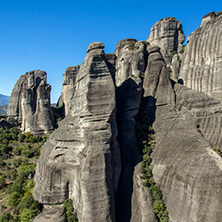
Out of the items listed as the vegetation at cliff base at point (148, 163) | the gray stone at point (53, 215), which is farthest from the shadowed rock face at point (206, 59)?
the gray stone at point (53, 215)

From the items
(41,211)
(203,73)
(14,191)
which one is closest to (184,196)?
(41,211)

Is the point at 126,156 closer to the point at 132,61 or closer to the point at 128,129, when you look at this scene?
the point at 128,129

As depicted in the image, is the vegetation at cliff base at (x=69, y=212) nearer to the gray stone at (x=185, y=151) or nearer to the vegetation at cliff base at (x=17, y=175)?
the vegetation at cliff base at (x=17, y=175)

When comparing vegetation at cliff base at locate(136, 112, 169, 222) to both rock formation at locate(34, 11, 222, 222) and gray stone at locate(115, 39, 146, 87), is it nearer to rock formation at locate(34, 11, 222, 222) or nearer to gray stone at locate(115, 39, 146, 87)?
rock formation at locate(34, 11, 222, 222)

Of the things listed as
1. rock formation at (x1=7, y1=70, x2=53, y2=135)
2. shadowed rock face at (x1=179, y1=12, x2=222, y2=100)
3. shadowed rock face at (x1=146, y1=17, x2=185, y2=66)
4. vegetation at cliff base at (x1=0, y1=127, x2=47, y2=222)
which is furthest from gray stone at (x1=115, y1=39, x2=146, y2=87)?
rock formation at (x1=7, y1=70, x2=53, y2=135)

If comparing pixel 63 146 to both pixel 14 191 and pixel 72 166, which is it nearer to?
pixel 72 166

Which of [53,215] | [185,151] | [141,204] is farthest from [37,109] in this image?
[185,151]
